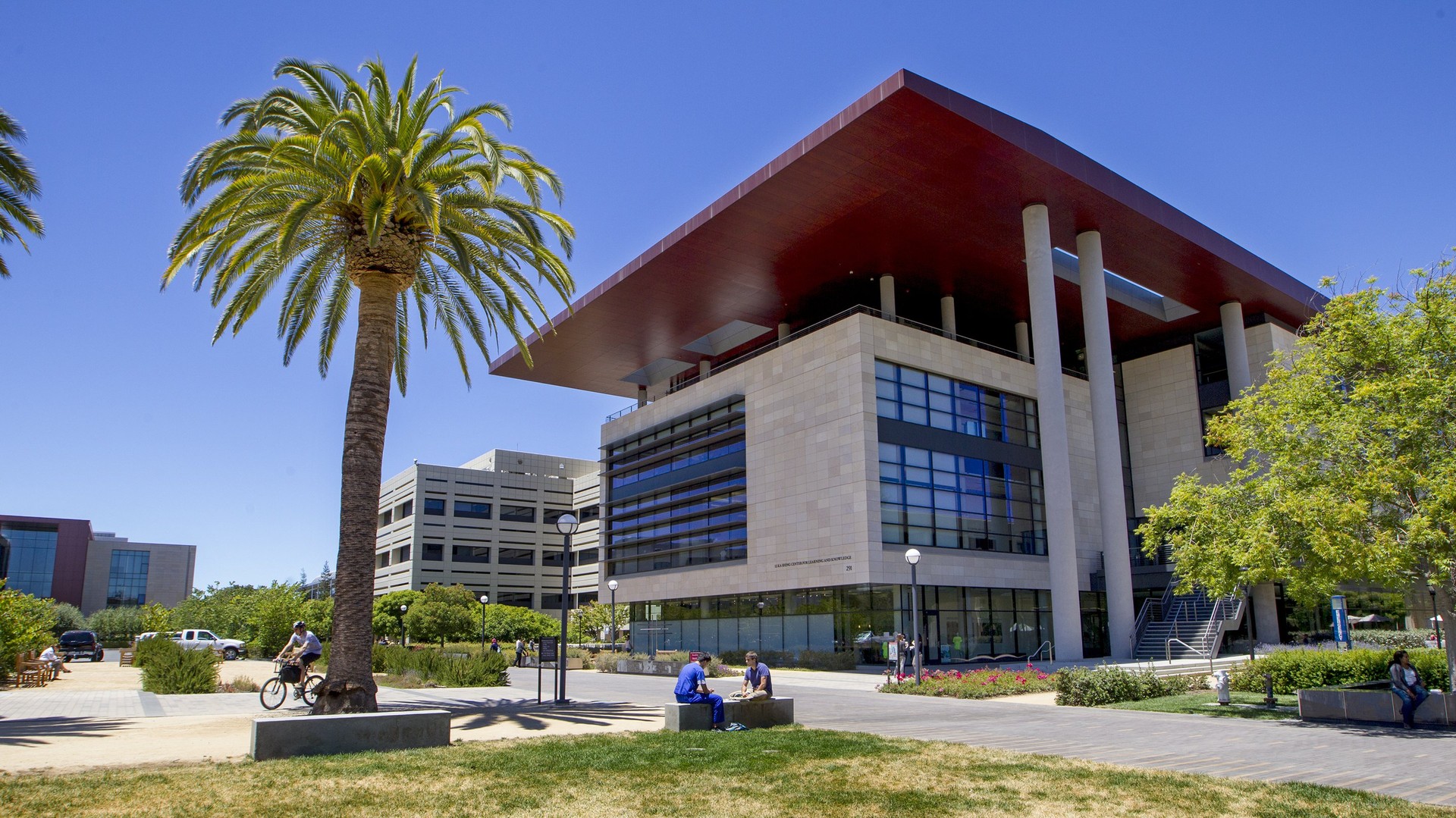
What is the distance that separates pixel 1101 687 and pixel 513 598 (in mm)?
81108

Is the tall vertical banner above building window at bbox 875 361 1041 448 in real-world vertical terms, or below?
below

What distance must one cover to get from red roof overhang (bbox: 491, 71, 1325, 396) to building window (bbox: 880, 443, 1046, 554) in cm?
875

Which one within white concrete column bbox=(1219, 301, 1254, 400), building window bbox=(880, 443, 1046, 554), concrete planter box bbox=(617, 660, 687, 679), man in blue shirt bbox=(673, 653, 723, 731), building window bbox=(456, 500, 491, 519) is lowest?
concrete planter box bbox=(617, 660, 687, 679)

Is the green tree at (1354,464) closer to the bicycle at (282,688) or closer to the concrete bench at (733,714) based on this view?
the concrete bench at (733,714)

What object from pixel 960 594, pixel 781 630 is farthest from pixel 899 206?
pixel 781 630

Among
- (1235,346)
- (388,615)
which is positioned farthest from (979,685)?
(388,615)

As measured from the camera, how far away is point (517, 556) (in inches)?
3814

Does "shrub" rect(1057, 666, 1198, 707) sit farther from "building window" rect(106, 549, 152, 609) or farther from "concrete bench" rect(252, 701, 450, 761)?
"building window" rect(106, 549, 152, 609)

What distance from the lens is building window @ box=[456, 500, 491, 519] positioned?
9412 centimetres

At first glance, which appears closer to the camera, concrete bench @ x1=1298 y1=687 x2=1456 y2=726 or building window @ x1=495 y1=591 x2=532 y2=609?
concrete bench @ x1=1298 y1=687 x2=1456 y2=726

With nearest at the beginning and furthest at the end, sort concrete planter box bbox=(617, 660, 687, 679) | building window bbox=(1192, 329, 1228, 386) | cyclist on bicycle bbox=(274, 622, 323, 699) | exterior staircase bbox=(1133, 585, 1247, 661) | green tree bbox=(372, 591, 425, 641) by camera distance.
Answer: cyclist on bicycle bbox=(274, 622, 323, 699) → concrete planter box bbox=(617, 660, 687, 679) → exterior staircase bbox=(1133, 585, 1247, 661) → building window bbox=(1192, 329, 1228, 386) → green tree bbox=(372, 591, 425, 641)

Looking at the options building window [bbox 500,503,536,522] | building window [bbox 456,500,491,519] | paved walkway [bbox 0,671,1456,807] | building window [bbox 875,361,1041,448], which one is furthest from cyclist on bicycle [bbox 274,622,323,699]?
building window [bbox 500,503,536,522]

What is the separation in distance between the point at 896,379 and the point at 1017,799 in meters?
32.2

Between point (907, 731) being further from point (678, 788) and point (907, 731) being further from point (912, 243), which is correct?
point (912, 243)
